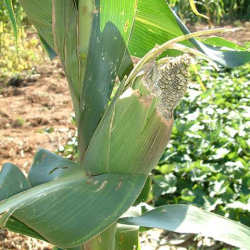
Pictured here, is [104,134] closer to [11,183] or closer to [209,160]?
[11,183]

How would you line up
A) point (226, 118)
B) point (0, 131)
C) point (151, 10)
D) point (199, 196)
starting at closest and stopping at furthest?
point (151, 10) → point (199, 196) → point (226, 118) → point (0, 131)

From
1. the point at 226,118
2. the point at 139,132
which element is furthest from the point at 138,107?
the point at 226,118

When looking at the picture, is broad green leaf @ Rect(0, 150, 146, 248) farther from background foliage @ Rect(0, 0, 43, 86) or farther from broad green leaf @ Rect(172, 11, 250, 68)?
background foliage @ Rect(0, 0, 43, 86)

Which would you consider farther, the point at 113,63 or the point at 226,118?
the point at 226,118

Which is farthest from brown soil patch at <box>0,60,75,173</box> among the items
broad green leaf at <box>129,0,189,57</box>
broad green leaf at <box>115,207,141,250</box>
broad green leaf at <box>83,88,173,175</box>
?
broad green leaf at <box>83,88,173,175</box>

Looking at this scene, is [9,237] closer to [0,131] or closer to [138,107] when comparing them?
[0,131]

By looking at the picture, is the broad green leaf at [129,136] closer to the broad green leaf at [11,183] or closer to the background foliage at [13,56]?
the broad green leaf at [11,183]
